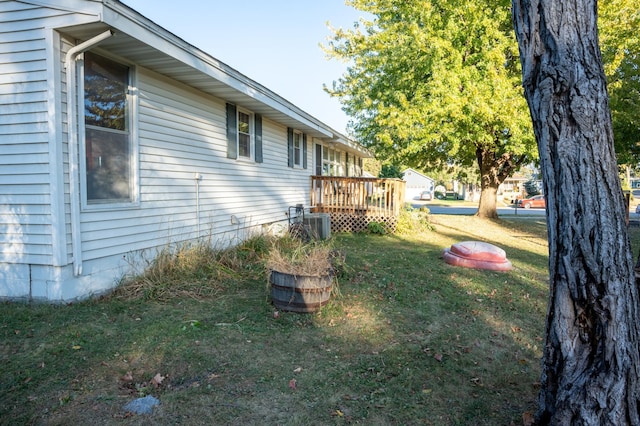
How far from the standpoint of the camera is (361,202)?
12.6 m

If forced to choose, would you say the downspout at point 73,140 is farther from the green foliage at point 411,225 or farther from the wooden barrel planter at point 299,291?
the green foliage at point 411,225

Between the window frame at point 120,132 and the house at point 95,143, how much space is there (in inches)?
Result: 0.5

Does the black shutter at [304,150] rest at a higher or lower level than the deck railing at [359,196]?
higher

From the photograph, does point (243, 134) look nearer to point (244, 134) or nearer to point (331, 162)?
point (244, 134)

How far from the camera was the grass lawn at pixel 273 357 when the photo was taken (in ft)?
9.41

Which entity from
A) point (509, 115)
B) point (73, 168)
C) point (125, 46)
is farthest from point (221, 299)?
point (509, 115)

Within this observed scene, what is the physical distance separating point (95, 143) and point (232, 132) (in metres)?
3.72

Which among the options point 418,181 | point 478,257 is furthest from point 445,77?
point 418,181

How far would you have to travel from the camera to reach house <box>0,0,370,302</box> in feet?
15.0

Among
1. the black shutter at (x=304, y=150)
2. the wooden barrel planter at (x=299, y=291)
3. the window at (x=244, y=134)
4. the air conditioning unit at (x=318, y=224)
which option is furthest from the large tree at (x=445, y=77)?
the wooden barrel planter at (x=299, y=291)

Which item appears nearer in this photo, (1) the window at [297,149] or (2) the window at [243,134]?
(2) the window at [243,134]

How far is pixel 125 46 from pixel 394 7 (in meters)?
11.8

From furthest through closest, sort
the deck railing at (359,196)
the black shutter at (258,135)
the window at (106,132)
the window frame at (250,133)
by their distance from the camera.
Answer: the deck railing at (359,196) → the black shutter at (258,135) → the window frame at (250,133) → the window at (106,132)

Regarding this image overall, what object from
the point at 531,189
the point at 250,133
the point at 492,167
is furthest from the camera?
the point at 531,189
